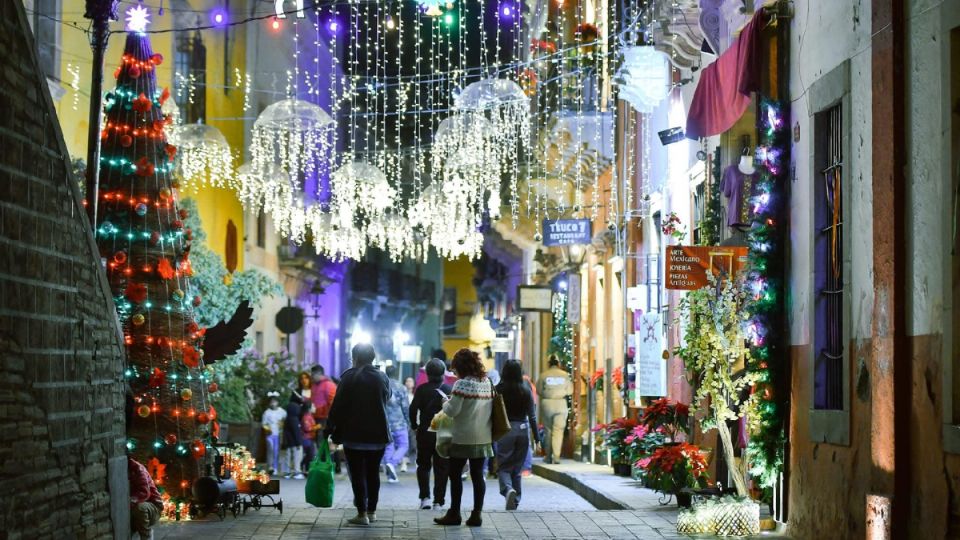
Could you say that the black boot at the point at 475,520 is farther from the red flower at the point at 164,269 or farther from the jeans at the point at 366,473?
the red flower at the point at 164,269

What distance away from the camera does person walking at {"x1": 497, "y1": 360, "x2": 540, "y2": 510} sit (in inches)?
703

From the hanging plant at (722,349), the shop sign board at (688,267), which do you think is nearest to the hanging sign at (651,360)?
the shop sign board at (688,267)

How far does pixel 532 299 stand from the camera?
1451 inches

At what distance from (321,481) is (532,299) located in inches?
840

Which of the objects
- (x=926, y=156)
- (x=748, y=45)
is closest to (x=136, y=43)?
(x=748, y=45)

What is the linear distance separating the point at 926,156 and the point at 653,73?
1199 cm

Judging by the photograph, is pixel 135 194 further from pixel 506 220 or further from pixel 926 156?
pixel 506 220

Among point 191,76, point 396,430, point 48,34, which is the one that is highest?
point 191,76

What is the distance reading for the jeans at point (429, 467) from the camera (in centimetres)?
1759

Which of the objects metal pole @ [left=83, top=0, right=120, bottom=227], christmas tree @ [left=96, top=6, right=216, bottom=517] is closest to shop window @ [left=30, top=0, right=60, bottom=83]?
metal pole @ [left=83, top=0, right=120, bottom=227]

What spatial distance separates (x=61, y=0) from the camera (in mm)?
23359

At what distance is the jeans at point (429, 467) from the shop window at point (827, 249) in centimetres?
538

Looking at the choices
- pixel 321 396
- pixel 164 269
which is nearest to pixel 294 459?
pixel 321 396

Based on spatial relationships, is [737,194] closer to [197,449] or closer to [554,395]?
[197,449]
